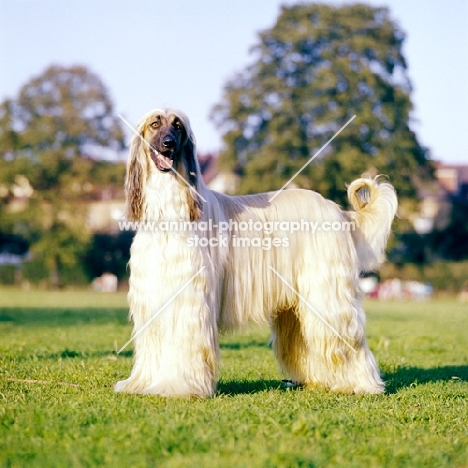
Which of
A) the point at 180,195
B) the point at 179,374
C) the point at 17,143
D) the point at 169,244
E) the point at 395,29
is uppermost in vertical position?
the point at 395,29

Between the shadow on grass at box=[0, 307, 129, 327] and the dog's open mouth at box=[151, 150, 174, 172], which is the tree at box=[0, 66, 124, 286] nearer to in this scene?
the shadow on grass at box=[0, 307, 129, 327]

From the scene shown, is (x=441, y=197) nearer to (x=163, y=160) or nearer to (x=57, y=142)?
(x=57, y=142)

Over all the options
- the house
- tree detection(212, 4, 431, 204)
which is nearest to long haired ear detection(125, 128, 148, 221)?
tree detection(212, 4, 431, 204)

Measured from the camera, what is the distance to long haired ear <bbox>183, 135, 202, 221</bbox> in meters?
5.84

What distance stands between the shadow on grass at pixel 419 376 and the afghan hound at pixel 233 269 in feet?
2.12

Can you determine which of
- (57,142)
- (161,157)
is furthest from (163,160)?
(57,142)

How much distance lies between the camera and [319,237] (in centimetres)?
651

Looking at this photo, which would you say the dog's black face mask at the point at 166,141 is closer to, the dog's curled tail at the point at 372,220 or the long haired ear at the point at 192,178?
the long haired ear at the point at 192,178

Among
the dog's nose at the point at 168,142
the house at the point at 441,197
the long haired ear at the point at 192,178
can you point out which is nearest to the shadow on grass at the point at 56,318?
the long haired ear at the point at 192,178

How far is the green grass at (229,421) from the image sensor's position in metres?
4.00

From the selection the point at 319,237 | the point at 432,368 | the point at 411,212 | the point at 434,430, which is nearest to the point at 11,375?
the point at 319,237

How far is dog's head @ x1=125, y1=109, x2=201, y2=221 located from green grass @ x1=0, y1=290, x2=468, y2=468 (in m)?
1.45

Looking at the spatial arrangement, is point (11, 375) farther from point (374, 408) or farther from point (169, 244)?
point (374, 408)

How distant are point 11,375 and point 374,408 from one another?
10.1 feet
